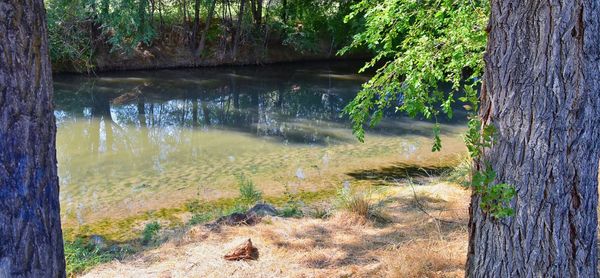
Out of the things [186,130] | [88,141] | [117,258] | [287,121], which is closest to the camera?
[117,258]

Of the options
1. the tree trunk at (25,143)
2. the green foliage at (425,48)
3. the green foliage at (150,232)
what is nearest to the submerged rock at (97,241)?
the green foliage at (150,232)

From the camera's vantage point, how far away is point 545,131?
2.44 metres

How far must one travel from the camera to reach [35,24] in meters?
2.09

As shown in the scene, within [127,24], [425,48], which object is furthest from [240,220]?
[127,24]

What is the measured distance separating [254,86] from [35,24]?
15149 millimetres

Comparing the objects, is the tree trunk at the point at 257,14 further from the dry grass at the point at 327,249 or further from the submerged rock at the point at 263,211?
the dry grass at the point at 327,249

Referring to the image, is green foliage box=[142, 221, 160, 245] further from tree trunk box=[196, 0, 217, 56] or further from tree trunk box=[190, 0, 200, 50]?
tree trunk box=[196, 0, 217, 56]

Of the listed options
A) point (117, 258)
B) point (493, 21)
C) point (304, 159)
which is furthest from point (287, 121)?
point (493, 21)

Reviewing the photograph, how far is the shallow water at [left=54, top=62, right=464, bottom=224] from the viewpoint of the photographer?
A: 769 cm

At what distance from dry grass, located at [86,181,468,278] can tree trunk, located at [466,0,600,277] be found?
98 centimetres

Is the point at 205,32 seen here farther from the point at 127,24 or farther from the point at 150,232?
the point at 150,232

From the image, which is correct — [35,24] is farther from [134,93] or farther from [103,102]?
[134,93]

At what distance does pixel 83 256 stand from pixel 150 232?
887mm

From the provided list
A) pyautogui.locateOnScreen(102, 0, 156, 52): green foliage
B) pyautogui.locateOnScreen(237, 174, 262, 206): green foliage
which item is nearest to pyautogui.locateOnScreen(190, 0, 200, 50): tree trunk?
pyautogui.locateOnScreen(102, 0, 156, 52): green foliage
